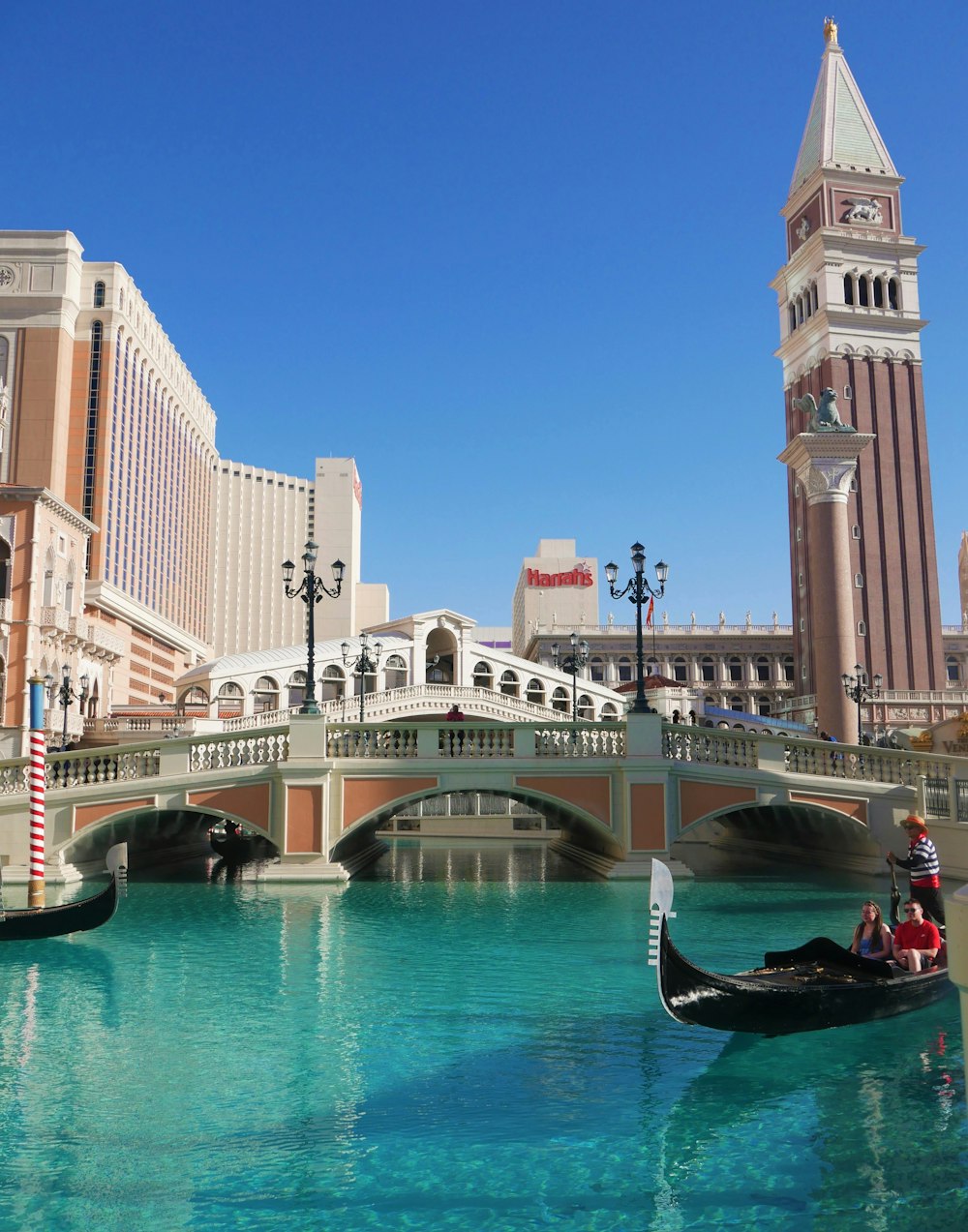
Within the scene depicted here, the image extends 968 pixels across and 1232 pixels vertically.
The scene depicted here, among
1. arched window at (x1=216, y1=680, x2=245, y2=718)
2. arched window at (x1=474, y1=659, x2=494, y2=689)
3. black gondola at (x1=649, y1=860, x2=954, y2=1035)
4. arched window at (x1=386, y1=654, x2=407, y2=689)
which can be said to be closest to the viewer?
black gondola at (x1=649, y1=860, x2=954, y2=1035)

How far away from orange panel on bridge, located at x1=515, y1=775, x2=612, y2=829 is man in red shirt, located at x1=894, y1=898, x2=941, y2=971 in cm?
1030

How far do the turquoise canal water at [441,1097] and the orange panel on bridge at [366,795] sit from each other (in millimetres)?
5793

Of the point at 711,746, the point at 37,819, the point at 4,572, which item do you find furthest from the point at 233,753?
the point at 4,572

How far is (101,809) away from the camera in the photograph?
19.4 metres

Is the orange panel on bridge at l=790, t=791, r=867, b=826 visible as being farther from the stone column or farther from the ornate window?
the ornate window

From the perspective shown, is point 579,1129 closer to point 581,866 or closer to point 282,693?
point 581,866

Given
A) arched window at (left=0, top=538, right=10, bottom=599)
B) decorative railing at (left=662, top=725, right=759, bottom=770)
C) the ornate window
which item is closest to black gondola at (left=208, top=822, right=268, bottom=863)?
decorative railing at (left=662, top=725, right=759, bottom=770)

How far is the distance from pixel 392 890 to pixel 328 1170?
46.3ft

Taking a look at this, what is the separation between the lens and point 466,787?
66.4ft

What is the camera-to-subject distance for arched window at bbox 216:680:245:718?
175ft

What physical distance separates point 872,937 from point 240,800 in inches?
501

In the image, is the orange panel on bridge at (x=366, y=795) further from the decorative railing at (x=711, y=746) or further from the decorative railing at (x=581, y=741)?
the decorative railing at (x=711, y=746)

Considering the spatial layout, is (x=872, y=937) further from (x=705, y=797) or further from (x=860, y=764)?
(x=860, y=764)

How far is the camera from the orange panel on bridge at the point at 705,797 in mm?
20109
